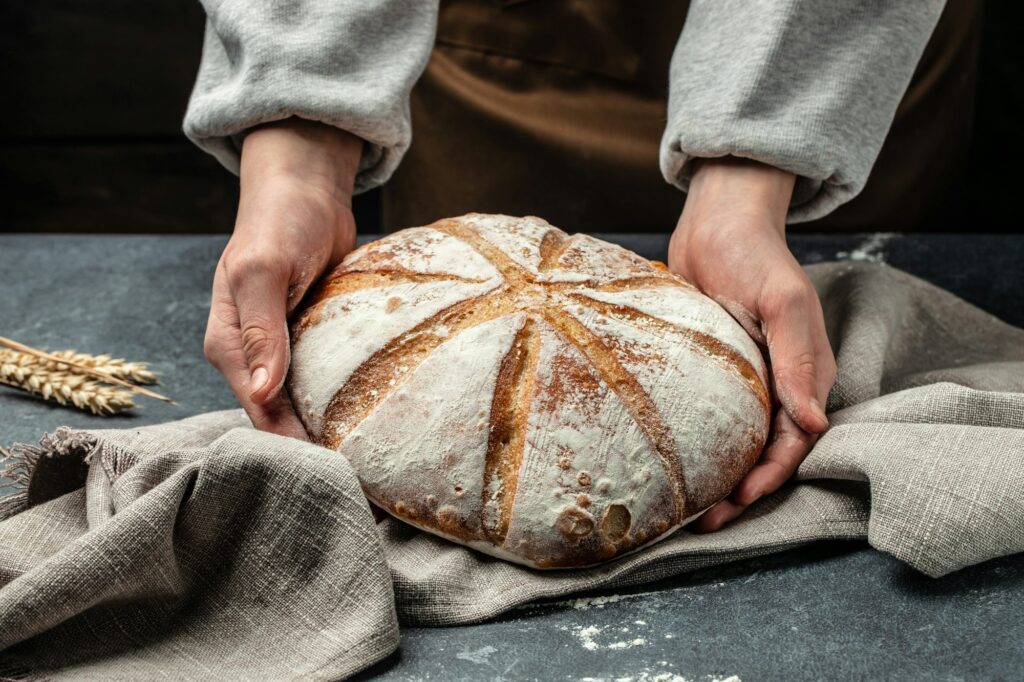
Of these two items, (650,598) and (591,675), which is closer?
(591,675)

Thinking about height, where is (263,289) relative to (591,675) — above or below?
above

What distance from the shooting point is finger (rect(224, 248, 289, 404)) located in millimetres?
1232

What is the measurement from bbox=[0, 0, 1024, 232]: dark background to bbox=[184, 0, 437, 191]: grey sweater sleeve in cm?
191

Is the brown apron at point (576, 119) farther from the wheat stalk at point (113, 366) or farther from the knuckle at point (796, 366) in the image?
the knuckle at point (796, 366)

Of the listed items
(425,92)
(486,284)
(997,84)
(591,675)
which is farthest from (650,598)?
(997,84)

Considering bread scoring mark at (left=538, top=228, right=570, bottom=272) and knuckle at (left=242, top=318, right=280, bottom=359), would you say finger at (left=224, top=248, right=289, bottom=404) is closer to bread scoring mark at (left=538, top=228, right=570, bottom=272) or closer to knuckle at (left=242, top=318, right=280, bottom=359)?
knuckle at (left=242, top=318, right=280, bottom=359)

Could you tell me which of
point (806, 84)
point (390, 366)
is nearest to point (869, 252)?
point (806, 84)

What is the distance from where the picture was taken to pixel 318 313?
1299 mm

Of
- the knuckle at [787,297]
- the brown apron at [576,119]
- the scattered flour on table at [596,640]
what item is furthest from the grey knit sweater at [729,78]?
the brown apron at [576,119]

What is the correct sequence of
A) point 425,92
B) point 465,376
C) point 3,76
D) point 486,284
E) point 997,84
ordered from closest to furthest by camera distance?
1. point 465,376
2. point 486,284
3. point 425,92
4. point 997,84
5. point 3,76

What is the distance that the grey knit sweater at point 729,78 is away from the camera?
1.44 m

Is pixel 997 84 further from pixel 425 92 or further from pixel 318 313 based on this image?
pixel 318 313

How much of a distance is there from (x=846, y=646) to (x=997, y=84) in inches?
105

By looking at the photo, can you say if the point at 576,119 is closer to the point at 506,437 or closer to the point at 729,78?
the point at 729,78
